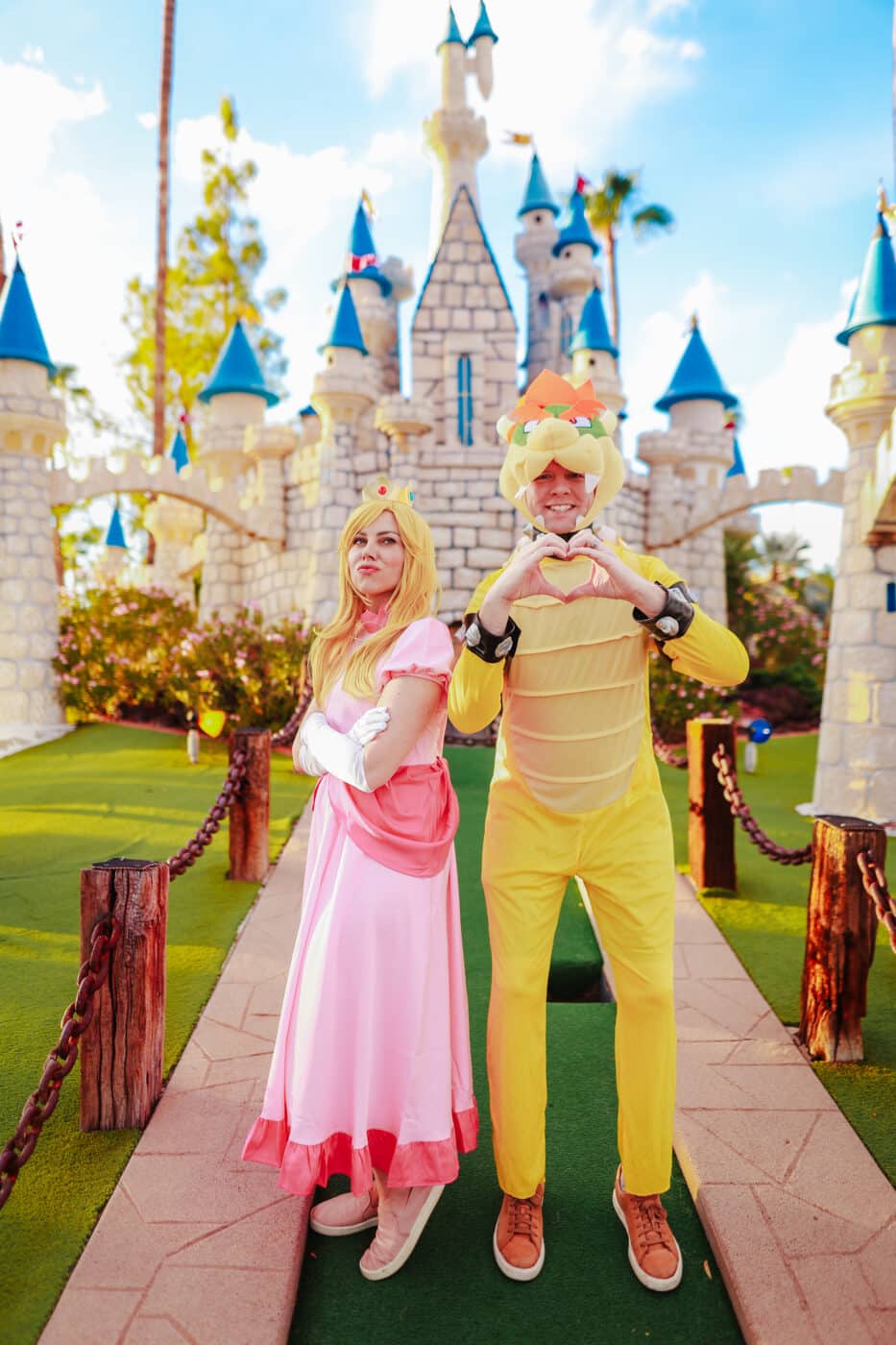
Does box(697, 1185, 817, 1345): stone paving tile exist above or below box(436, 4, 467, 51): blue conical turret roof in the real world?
below

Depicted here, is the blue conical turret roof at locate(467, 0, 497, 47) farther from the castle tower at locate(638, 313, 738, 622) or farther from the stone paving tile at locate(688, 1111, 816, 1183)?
the stone paving tile at locate(688, 1111, 816, 1183)

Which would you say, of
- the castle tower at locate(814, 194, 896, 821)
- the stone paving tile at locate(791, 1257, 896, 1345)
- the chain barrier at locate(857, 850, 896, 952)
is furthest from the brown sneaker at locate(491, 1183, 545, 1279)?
the castle tower at locate(814, 194, 896, 821)

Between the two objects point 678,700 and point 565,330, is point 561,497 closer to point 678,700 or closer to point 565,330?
point 678,700

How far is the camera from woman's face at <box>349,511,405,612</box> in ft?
6.95

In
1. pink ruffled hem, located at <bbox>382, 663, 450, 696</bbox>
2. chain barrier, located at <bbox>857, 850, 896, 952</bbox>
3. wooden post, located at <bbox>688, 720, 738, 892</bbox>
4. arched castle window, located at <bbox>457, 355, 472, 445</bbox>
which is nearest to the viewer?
pink ruffled hem, located at <bbox>382, 663, 450, 696</bbox>

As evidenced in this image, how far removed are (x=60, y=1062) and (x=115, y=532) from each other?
19.4 meters

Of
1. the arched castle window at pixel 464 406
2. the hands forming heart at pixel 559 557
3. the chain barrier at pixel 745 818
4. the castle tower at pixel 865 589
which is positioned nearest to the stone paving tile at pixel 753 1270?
the chain barrier at pixel 745 818

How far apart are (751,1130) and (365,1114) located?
1404mm

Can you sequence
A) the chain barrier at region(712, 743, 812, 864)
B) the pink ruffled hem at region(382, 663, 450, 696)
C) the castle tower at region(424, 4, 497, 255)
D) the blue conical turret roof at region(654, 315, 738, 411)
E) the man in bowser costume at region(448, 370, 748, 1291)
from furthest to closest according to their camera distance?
the blue conical turret roof at region(654, 315, 738, 411)
the castle tower at region(424, 4, 497, 255)
the chain barrier at region(712, 743, 812, 864)
the man in bowser costume at region(448, 370, 748, 1291)
the pink ruffled hem at region(382, 663, 450, 696)

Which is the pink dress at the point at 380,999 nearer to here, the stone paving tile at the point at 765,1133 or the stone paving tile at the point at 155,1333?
the stone paving tile at the point at 155,1333

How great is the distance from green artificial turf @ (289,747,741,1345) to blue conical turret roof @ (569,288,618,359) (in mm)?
11977

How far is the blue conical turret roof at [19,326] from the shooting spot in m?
10.5

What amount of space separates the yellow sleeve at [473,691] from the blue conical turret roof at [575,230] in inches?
663

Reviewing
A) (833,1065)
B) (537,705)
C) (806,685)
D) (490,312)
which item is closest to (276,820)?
(833,1065)
